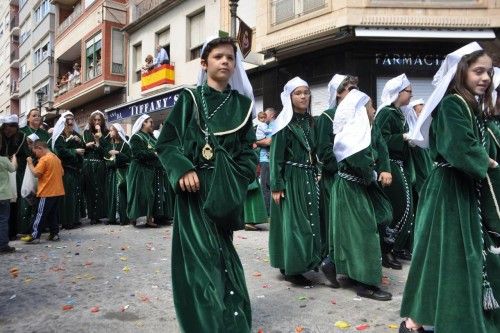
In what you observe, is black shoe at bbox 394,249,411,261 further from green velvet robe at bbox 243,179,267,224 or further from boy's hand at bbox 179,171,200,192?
boy's hand at bbox 179,171,200,192

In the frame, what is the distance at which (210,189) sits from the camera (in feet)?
9.86

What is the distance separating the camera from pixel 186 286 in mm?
3020

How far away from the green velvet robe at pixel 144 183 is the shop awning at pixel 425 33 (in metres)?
7.09

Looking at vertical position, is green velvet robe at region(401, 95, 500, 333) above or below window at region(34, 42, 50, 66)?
below

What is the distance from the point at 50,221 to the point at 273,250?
4438 millimetres

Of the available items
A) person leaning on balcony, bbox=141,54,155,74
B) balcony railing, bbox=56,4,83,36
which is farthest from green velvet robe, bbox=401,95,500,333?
balcony railing, bbox=56,4,83,36

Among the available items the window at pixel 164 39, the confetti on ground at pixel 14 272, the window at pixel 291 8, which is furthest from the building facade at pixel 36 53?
the confetti on ground at pixel 14 272

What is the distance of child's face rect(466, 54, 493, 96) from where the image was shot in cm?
302

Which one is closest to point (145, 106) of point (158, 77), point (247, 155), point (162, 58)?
point (158, 77)

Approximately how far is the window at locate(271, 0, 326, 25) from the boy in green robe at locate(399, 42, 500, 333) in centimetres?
1189

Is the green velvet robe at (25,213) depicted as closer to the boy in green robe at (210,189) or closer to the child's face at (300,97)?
the child's face at (300,97)

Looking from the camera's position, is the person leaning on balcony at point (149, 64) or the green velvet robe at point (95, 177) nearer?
the green velvet robe at point (95, 177)

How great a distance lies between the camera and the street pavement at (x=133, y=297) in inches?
148

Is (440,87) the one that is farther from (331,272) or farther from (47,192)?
(47,192)
